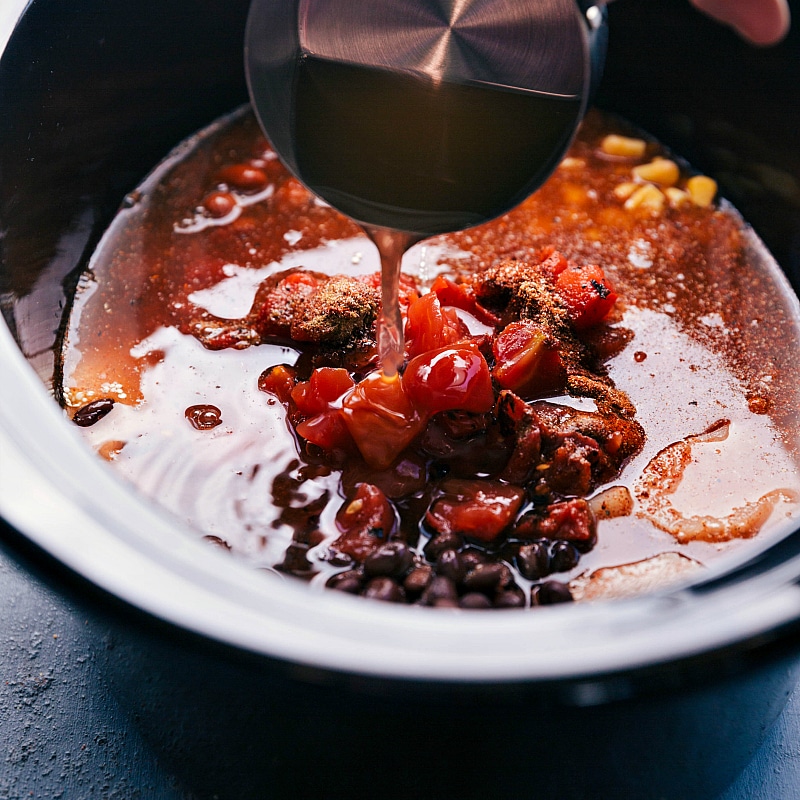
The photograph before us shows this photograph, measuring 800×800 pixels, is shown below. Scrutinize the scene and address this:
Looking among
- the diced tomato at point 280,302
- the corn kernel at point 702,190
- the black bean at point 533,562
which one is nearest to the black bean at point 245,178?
the diced tomato at point 280,302

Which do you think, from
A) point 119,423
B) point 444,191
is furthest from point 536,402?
point 119,423

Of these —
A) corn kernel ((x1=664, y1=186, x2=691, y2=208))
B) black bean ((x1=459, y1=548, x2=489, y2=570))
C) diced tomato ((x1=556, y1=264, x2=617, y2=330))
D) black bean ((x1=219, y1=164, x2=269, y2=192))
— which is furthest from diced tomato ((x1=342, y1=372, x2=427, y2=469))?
corn kernel ((x1=664, y1=186, x2=691, y2=208))

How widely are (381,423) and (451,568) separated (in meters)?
0.52

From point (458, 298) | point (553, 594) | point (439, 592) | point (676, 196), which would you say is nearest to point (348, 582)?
point (439, 592)

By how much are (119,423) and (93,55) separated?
1.43 m

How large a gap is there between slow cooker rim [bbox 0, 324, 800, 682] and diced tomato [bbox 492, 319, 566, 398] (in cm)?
103

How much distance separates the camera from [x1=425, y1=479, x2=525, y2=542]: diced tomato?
2250 millimetres

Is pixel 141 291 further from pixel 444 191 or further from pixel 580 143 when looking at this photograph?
pixel 580 143

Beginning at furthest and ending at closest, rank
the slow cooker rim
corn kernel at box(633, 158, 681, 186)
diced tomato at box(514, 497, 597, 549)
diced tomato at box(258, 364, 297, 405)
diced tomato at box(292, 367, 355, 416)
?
corn kernel at box(633, 158, 681, 186) → diced tomato at box(258, 364, 297, 405) → diced tomato at box(292, 367, 355, 416) → diced tomato at box(514, 497, 597, 549) → the slow cooker rim

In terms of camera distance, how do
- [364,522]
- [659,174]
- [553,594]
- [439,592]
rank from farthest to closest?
[659,174]
[364,522]
[553,594]
[439,592]

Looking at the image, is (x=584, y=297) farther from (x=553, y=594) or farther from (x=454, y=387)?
(x=553, y=594)

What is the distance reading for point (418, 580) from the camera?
6.61ft

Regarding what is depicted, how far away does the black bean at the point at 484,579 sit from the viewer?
2.03 metres

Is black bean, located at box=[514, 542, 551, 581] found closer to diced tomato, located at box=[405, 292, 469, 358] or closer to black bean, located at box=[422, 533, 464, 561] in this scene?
black bean, located at box=[422, 533, 464, 561]
